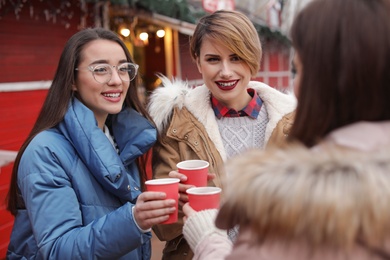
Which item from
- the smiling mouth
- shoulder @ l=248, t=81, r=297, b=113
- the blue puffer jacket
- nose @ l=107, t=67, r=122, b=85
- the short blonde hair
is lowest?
the blue puffer jacket

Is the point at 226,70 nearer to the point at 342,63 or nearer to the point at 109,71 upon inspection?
the point at 109,71

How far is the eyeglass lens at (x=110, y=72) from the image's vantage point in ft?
7.49

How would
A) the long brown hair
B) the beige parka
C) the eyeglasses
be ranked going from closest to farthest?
the long brown hair → the eyeglasses → the beige parka

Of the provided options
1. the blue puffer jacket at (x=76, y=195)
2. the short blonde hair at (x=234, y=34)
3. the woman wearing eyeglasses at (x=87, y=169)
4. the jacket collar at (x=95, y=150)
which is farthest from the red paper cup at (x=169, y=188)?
the short blonde hair at (x=234, y=34)

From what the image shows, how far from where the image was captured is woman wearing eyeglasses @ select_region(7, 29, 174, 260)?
192 centimetres

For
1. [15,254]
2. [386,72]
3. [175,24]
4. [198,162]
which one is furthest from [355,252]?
[175,24]

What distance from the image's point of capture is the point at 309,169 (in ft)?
3.60

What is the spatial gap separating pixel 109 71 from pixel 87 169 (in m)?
0.54

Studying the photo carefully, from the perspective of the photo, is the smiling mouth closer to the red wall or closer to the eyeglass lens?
the eyeglass lens

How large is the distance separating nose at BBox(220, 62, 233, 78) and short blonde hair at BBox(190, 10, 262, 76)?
9 centimetres

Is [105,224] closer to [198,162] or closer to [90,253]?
[90,253]

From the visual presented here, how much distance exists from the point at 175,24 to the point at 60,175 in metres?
6.72

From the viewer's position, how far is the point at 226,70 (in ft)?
8.25

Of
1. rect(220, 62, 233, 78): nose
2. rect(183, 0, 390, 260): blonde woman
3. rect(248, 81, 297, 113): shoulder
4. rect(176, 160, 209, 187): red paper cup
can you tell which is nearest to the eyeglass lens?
rect(220, 62, 233, 78): nose
